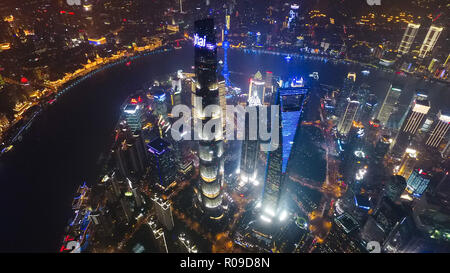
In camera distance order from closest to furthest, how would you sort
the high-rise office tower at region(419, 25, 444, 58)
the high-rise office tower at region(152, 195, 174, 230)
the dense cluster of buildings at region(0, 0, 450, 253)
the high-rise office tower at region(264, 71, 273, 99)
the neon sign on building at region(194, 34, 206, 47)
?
the neon sign on building at region(194, 34, 206, 47), the high-rise office tower at region(152, 195, 174, 230), the dense cluster of buildings at region(0, 0, 450, 253), the high-rise office tower at region(264, 71, 273, 99), the high-rise office tower at region(419, 25, 444, 58)

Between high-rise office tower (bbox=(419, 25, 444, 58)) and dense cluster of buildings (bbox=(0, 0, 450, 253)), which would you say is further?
high-rise office tower (bbox=(419, 25, 444, 58))

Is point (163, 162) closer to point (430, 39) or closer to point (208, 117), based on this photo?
point (208, 117)

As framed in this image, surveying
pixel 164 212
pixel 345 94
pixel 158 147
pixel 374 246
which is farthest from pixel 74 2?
pixel 374 246

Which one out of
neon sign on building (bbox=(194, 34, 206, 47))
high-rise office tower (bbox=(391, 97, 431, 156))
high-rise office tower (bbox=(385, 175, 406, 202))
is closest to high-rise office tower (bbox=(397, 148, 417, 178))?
high-rise office tower (bbox=(391, 97, 431, 156))

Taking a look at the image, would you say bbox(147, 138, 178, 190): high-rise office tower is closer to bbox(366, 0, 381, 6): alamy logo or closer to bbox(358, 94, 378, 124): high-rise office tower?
bbox(358, 94, 378, 124): high-rise office tower

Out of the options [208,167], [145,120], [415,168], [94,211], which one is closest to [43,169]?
[94,211]

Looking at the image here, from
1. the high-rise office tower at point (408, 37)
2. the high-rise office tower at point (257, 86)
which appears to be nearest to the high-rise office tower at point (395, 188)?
the high-rise office tower at point (257, 86)
